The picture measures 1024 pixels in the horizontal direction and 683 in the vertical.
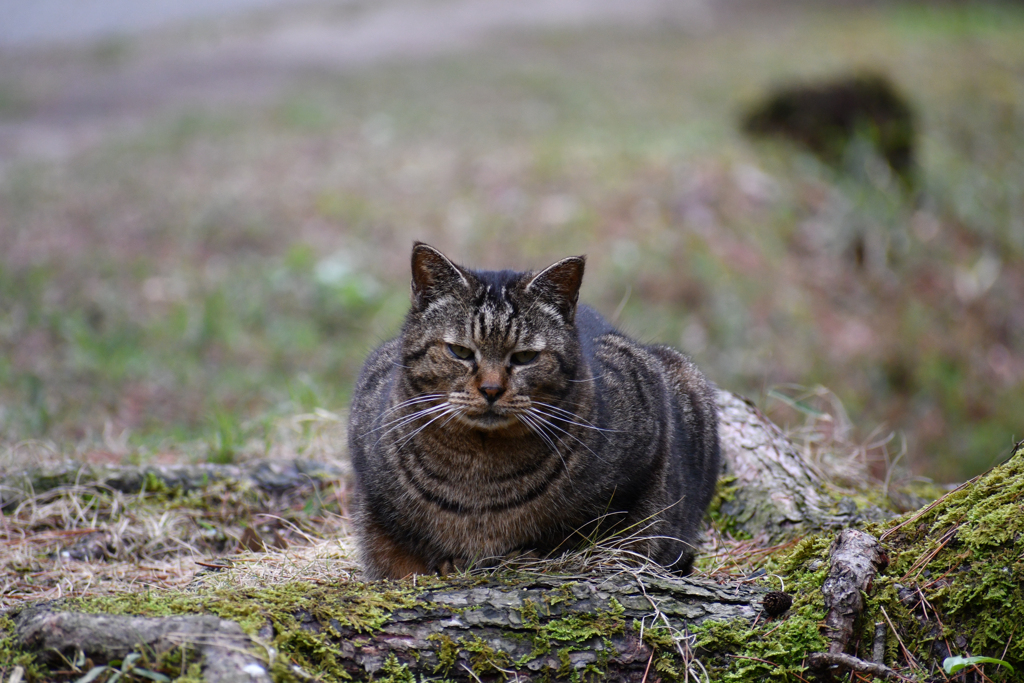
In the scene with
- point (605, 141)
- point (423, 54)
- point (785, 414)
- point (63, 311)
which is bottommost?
point (785, 414)

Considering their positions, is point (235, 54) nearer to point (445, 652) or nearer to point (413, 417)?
point (413, 417)

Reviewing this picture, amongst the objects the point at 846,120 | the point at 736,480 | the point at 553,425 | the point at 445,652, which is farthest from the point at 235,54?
the point at 445,652

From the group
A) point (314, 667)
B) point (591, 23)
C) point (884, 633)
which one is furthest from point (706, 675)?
point (591, 23)

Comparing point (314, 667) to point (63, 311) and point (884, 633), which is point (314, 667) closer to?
point (884, 633)

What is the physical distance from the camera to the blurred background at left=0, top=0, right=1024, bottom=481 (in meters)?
6.45

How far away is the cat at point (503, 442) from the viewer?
2869mm

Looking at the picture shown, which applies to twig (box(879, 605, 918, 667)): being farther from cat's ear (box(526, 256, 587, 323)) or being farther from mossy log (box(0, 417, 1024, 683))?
cat's ear (box(526, 256, 587, 323))

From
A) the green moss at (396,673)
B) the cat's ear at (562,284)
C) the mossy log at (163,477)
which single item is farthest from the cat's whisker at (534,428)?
the mossy log at (163,477)

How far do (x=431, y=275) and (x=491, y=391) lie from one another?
537 millimetres

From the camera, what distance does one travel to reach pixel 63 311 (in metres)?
6.87

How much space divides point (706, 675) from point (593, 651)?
31cm

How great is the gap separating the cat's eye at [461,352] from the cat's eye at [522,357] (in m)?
0.15

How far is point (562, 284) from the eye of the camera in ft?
9.95

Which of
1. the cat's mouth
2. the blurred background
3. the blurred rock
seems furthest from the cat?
the blurred rock
